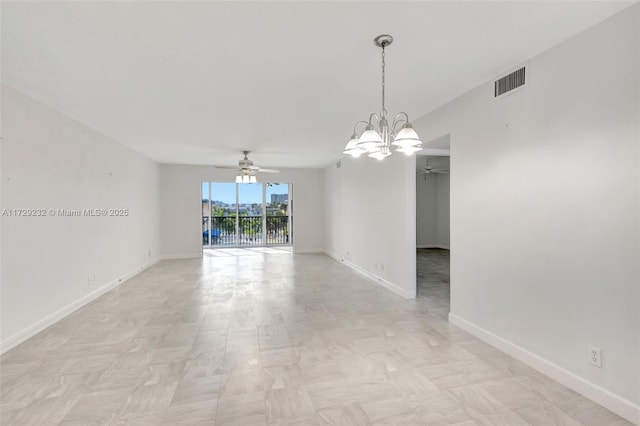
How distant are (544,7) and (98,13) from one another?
2703 millimetres

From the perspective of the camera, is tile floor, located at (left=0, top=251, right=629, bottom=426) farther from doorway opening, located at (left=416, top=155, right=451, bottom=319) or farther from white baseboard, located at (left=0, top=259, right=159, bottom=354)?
doorway opening, located at (left=416, top=155, right=451, bottom=319)

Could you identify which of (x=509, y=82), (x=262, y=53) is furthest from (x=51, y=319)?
(x=509, y=82)

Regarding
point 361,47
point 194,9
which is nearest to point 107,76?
point 194,9

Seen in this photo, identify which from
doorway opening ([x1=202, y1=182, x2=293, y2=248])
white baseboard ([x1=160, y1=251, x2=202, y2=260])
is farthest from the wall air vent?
doorway opening ([x1=202, y1=182, x2=293, y2=248])

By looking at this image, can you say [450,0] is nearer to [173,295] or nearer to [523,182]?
[523,182]

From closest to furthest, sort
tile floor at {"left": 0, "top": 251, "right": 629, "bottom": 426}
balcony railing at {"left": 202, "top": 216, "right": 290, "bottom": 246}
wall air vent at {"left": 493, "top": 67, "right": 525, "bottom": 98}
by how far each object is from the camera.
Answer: tile floor at {"left": 0, "top": 251, "right": 629, "bottom": 426}
wall air vent at {"left": 493, "top": 67, "right": 525, "bottom": 98}
balcony railing at {"left": 202, "top": 216, "right": 290, "bottom": 246}

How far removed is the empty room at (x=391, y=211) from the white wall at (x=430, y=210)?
5.56 m

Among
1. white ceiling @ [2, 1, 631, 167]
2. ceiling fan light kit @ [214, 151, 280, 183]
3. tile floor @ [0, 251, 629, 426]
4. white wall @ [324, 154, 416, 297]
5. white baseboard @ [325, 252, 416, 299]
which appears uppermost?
white ceiling @ [2, 1, 631, 167]

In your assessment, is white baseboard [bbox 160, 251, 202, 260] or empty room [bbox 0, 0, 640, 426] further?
white baseboard [bbox 160, 251, 202, 260]

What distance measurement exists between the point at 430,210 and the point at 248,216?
6320 millimetres

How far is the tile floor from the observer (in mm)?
1883

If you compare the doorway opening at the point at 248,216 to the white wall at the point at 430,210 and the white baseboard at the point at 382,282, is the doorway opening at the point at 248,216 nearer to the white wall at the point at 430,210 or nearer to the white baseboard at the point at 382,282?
the white baseboard at the point at 382,282

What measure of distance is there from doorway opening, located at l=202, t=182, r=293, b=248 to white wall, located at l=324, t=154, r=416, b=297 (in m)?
3.33

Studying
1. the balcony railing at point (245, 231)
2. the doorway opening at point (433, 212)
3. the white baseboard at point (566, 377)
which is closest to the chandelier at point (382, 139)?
the white baseboard at point (566, 377)
